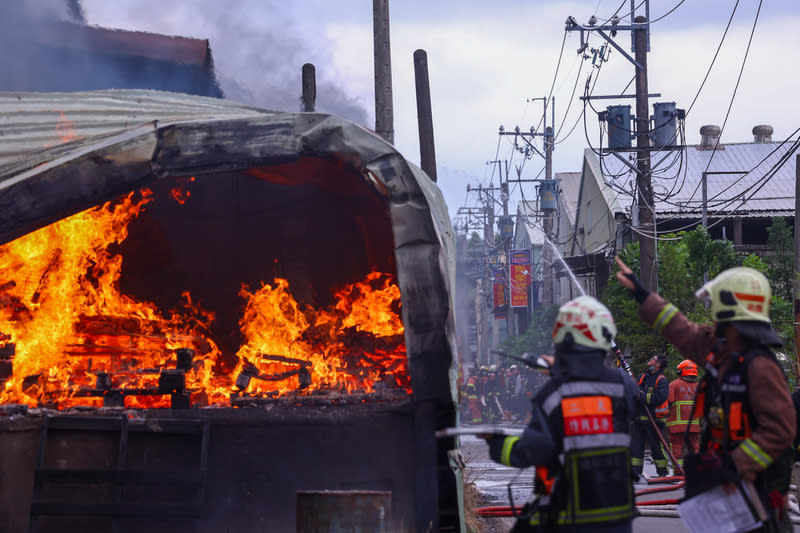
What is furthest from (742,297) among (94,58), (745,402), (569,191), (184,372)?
(569,191)

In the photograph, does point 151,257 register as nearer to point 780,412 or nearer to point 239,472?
point 239,472

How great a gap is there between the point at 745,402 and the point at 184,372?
483 centimetres

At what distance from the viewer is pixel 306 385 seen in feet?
25.7

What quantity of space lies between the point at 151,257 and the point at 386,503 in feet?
16.7

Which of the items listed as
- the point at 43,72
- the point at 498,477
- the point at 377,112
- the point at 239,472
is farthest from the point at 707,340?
the point at 43,72

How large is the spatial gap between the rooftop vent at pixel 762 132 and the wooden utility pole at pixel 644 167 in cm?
1793

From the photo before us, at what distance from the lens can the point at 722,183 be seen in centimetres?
3023

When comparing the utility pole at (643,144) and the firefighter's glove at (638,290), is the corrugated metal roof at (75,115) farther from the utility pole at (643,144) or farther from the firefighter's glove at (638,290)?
the utility pole at (643,144)

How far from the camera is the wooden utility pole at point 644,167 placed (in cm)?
1838

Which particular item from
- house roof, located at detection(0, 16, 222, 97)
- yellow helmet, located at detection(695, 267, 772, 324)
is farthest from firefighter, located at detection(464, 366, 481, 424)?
yellow helmet, located at detection(695, 267, 772, 324)

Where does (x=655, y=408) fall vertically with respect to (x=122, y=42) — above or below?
below

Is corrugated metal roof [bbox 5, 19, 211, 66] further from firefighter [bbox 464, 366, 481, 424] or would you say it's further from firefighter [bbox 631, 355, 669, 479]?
firefighter [bbox 464, 366, 481, 424]

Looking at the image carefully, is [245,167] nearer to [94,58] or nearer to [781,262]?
[94,58]

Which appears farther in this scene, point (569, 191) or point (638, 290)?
point (569, 191)
